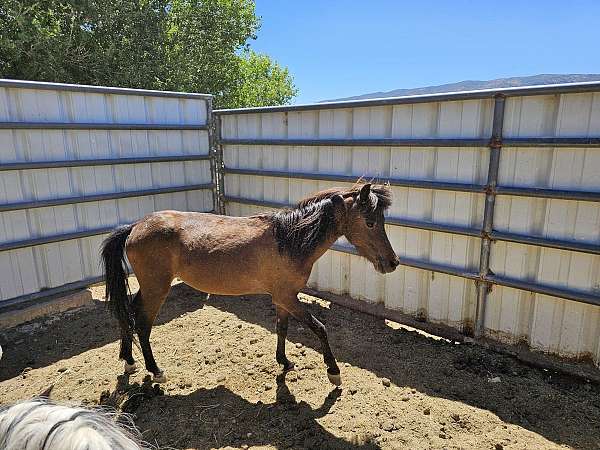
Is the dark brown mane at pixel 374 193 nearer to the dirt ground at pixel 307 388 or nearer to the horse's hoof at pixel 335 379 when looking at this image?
the horse's hoof at pixel 335 379

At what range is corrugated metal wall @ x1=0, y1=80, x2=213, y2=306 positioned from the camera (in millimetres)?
4695

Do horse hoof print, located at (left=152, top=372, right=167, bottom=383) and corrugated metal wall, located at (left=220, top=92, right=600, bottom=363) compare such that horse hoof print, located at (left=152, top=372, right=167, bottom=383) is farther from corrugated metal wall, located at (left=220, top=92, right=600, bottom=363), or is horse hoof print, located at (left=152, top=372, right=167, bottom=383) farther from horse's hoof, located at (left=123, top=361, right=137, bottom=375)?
corrugated metal wall, located at (left=220, top=92, right=600, bottom=363)

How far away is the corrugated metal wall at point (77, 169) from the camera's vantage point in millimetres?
4695

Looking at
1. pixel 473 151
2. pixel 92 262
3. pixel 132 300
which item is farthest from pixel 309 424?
pixel 92 262

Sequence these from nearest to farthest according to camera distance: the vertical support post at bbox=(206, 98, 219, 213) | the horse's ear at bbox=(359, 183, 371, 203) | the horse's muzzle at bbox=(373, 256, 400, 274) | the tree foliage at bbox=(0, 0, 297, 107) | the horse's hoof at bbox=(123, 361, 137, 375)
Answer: the horse's ear at bbox=(359, 183, 371, 203) → the horse's muzzle at bbox=(373, 256, 400, 274) → the horse's hoof at bbox=(123, 361, 137, 375) → the vertical support post at bbox=(206, 98, 219, 213) → the tree foliage at bbox=(0, 0, 297, 107)

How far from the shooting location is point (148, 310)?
3662mm

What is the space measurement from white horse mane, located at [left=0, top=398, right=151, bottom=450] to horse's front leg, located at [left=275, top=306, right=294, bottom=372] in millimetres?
2693

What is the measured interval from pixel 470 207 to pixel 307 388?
8.08 ft

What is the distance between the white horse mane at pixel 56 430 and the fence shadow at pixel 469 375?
298cm

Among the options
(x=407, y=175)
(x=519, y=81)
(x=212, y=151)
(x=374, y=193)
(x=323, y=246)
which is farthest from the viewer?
(x=519, y=81)

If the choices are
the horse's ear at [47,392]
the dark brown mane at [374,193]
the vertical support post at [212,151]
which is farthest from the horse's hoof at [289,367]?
the vertical support post at [212,151]

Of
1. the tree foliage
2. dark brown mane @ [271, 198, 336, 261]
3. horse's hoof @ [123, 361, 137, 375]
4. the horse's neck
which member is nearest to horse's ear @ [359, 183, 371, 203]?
dark brown mane @ [271, 198, 336, 261]

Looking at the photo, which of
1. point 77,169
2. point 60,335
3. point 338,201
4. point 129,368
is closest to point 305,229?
point 338,201

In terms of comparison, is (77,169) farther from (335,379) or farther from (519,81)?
(519,81)
